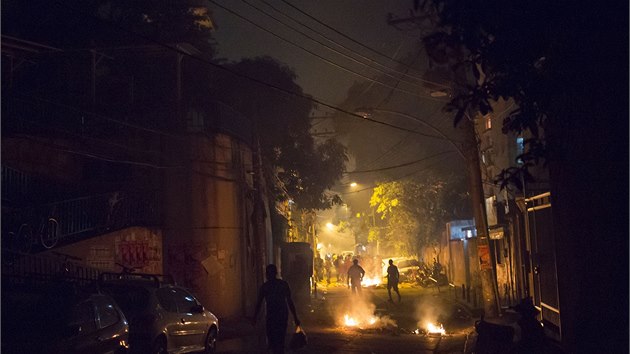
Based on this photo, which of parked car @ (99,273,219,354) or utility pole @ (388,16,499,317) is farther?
utility pole @ (388,16,499,317)

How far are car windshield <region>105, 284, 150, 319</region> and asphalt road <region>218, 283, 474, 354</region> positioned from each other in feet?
12.1

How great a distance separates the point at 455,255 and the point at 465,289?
23.6 ft

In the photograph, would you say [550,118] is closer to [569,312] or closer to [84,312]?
[569,312]

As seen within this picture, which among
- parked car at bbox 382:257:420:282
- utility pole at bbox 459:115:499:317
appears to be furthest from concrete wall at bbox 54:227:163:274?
parked car at bbox 382:257:420:282

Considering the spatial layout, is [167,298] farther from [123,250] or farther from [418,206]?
[418,206]

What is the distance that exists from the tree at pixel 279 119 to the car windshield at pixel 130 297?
1676cm

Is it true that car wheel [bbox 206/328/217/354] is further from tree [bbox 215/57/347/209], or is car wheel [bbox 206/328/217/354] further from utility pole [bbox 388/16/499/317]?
tree [bbox 215/57/347/209]

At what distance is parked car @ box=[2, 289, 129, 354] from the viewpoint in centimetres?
753

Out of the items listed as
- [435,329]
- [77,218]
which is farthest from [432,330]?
[77,218]

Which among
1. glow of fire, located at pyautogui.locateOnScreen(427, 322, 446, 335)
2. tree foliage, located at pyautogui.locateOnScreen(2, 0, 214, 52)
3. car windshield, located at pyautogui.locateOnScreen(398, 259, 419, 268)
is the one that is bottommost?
glow of fire, located at pyautogui.locateOnScreen(427, 322, 446, 335)

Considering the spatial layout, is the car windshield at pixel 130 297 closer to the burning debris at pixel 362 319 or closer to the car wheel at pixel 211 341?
the car wheel at pixel 211 341

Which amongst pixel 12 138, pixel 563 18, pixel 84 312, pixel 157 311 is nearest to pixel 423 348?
pixel 157 311

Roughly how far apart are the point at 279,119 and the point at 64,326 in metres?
23.1

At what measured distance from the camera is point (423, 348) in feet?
49.0
